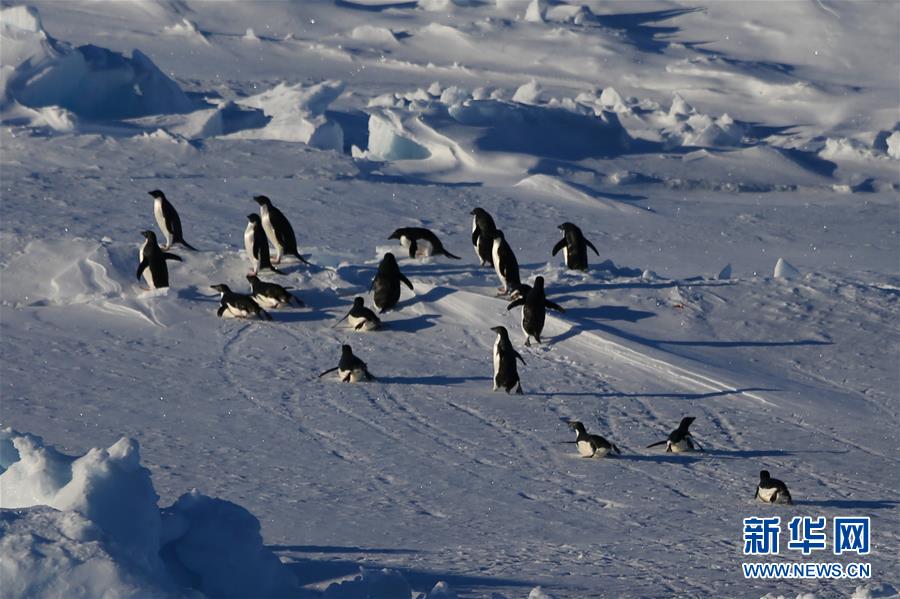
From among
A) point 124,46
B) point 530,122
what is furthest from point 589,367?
point 124,46

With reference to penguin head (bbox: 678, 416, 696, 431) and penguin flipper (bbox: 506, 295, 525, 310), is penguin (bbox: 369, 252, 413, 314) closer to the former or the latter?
penguin flipper (bbox: 506, 295, 525, 310)

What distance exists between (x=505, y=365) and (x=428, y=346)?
3.59 feet

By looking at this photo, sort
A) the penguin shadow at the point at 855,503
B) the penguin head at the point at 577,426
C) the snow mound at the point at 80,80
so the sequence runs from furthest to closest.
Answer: the snow mound at the point at 80,80 < the penguin head at the point at 577,426 < the penguin shadow at the point at 855,503

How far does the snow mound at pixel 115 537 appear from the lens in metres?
4.14

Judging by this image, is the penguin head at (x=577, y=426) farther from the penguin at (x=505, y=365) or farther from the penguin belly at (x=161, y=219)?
the penguin belly at (x=161, y=219)

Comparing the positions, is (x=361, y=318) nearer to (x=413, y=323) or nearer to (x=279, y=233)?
(x=413, y=323)

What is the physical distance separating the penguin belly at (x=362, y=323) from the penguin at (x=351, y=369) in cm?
88

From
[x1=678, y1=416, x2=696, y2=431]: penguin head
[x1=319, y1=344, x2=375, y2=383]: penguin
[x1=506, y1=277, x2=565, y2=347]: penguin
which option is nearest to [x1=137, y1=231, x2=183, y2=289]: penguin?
[x1=319, y1=344, x2=375, y2=383]: penguin

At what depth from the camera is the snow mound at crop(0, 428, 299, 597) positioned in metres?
4.14

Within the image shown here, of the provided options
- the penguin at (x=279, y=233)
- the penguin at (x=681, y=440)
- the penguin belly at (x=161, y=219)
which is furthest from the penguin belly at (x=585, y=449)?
the penguin belly at (x=161, y=219)

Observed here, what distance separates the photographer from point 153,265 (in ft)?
36.2

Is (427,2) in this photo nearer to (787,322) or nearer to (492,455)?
(787,322)

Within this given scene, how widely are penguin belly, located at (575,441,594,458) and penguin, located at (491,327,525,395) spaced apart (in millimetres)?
1139

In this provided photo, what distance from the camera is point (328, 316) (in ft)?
35.7
